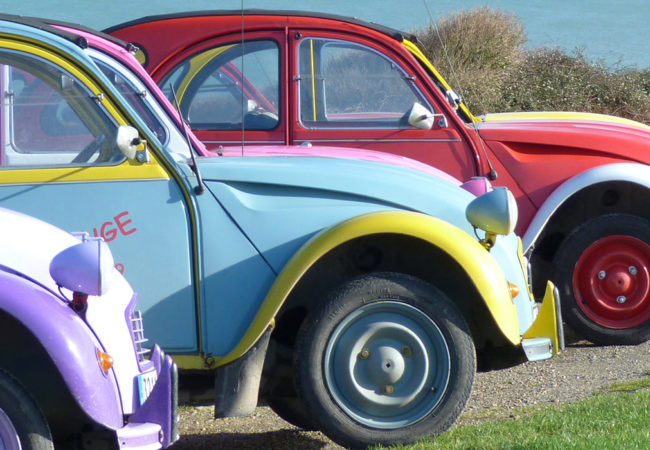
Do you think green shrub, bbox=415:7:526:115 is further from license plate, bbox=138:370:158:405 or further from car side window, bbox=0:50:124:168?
license plate, bbox=138:370:158:405

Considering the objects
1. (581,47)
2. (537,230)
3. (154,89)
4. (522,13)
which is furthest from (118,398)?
(522,13)

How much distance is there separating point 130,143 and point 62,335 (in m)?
1.06

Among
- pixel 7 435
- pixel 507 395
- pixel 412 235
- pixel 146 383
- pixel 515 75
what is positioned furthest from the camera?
pixel 515 75

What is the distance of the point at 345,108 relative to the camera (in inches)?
285

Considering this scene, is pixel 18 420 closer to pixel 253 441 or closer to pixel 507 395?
pixel 253 441

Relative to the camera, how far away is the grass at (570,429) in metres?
4.42

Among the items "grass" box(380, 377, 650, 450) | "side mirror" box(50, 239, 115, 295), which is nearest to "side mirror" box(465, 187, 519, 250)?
"grass" box(380, 377, 650, 450)

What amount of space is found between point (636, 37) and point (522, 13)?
259 centimetres

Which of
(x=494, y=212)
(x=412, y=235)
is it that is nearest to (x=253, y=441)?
(x=412, y=235)

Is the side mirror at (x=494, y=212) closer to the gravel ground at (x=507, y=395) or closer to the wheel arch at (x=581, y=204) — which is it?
the gravel ground at (x=507, y=395)

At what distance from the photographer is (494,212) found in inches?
175

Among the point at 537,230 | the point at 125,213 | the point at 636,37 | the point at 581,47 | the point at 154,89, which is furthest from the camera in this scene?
the point at 636,37

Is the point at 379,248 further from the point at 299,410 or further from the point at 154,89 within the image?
the point at 154,89

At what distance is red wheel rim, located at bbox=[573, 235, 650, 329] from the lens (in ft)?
22.8
